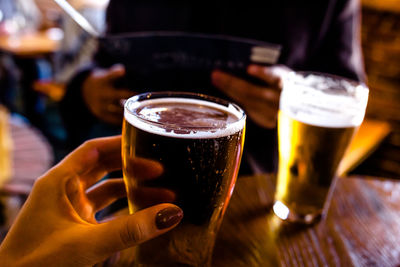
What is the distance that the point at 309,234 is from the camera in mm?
826

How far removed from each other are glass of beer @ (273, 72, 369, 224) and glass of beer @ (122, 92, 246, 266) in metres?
0.26

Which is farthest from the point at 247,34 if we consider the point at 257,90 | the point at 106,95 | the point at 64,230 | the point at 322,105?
the point at 64,230

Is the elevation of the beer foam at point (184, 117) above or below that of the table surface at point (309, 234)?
above

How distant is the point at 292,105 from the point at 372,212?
427 millimetres

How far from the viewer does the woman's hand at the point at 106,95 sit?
1.29m

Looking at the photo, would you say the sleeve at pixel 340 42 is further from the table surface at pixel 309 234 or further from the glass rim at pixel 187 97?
the glass rim at pixel 187 97

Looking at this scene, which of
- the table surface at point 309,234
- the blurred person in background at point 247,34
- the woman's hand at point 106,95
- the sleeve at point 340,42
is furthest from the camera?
the sleeve at point 340,42

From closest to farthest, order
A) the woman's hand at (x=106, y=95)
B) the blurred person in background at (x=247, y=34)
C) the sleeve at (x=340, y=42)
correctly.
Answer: the woman's hand at (x=106, y=95)
the blurred person in background at (x=247, y=34)
the sleeve at (x=340, y=42)

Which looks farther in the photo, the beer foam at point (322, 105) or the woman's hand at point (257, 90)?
the woman's hand at point (257, 90)

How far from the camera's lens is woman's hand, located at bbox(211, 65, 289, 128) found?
112 centimetres

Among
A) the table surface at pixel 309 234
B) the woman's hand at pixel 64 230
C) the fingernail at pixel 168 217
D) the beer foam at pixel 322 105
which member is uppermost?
the beer foam at pixel 322 105

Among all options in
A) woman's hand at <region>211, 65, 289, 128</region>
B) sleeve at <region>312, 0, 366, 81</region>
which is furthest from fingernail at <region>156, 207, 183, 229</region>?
sleeve at <region>312, 0, 366, 81</region>

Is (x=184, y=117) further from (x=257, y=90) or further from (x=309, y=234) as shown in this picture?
(x=257, y=90)

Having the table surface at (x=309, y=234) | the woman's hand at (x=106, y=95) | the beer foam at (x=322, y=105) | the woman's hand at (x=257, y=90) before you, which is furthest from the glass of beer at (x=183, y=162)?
the woman's hand at (x=106, y=95)
